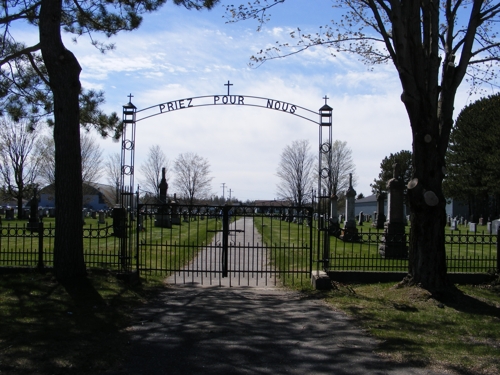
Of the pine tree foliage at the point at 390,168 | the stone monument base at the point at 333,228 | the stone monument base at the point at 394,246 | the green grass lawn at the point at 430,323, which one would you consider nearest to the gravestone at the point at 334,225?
the stone monument base at the point at 333,228

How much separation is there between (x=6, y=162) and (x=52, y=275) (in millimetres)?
37522

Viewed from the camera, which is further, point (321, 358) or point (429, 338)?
point (429, 338)

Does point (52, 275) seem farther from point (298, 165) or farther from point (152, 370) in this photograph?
point (298, 165)

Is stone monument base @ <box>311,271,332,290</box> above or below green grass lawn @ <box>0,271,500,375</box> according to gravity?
above

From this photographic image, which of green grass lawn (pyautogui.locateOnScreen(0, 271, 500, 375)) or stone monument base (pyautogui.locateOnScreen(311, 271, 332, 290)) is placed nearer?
green grass lawn (pyautogui.locateOnScreen(0, 271, 500, 375))

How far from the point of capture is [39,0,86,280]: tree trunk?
30.8 ft

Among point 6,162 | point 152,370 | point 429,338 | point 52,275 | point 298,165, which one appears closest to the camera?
point 152,370

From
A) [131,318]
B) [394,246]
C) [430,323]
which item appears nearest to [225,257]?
[131,318]

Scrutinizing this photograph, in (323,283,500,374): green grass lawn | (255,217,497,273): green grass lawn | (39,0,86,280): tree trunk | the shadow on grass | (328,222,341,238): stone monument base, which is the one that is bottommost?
(323,283,500,374): green grass lawn

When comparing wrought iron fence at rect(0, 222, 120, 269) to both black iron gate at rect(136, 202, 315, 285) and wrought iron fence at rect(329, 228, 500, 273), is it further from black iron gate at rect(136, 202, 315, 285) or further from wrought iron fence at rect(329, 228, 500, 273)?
wrought iron fence at rect(329, 228, 500, 273)

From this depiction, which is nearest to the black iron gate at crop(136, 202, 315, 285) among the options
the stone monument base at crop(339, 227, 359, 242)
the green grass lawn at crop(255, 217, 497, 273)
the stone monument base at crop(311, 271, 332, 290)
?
the green grass lawn at crop(255, 217, 497, 273)

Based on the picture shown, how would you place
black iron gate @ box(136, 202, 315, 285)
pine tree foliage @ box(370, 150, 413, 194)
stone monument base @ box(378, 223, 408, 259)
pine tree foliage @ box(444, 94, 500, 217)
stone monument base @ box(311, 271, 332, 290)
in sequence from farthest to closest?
pine tree foliage @ box(370, 150, 413, 194)
pine tree foliage @ box(444, 94, 500, 217)
stone monument base @ box(378, 223, 408, 259)
black iron gate @ box(136, 202, 315, 285)
stone monument base @ box(311, 271, 332, 290)

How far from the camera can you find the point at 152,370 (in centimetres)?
513

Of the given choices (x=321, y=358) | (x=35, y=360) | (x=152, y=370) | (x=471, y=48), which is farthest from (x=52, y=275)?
(x=471, y=48)
